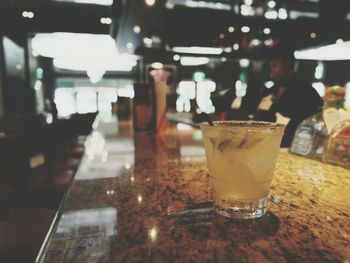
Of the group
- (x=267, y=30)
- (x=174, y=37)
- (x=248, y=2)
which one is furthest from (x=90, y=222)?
(x=267, y=30)

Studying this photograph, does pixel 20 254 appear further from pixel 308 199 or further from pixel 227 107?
pixel 227 107

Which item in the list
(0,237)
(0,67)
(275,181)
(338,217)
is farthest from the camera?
(0,67)

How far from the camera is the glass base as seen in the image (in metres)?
0.58

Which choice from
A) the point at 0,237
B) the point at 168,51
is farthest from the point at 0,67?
the point at 0,237

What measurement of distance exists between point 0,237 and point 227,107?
7.11ft

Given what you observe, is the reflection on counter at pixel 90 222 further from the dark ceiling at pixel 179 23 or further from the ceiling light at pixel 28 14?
the ceiling light at pixel 28 14

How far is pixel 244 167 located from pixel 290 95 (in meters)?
2.32

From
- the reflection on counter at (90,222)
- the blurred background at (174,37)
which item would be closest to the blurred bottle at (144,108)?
the blurred background at (174,37)

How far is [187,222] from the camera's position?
1.85 ft

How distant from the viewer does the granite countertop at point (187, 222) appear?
45 centimetres

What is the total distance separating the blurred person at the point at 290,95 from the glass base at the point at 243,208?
5.57 ft

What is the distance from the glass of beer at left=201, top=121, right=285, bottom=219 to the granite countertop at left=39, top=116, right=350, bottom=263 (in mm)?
31

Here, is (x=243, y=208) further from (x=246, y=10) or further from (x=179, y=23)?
(x=246, y=10)

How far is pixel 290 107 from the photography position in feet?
8.41
